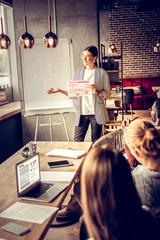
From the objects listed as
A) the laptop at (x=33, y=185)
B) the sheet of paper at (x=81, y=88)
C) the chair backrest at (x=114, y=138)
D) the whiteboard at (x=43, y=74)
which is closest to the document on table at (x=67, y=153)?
the chair backrest at (x=114, y=138)

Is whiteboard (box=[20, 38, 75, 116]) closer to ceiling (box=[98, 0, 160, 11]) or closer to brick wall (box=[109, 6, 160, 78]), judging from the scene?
ceiling (box=[98, 0, 160, 11])

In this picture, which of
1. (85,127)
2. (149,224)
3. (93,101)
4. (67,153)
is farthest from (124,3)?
(149,224)

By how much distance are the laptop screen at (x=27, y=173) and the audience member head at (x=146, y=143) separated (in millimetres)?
757

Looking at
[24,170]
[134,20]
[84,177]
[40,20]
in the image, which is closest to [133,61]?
[134,20]

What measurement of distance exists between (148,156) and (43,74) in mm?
3308

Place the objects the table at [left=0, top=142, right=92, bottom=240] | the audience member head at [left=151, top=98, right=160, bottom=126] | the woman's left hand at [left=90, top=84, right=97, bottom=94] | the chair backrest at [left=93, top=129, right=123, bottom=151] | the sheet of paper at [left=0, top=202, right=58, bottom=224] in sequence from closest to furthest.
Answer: the table at [left=0, top=142, right=92, bottom=240] → the sheet of paper at [left=0, top=202, right=58, bottom=224] → the audience member head at [left=151, top=98, right=160, bottom=126] → the chair backrest at [left=93, top=129, right=123, bottom=151] → the woman's left hand at [left=90, top=84, right=97, bottom=94]

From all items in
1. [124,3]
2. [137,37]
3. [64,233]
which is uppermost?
[124,3]

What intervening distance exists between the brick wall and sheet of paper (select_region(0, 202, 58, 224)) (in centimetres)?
861

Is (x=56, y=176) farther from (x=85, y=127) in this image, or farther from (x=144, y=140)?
(x=85, y=127)

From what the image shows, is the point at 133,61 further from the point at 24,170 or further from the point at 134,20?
the point at 24,170

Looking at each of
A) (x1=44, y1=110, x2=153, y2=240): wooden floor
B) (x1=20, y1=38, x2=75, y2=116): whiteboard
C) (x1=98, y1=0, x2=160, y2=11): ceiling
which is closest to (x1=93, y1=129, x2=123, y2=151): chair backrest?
(x1=44, y1=110, x2=153, y2=240): wooden floor

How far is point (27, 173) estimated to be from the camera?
1996 mm

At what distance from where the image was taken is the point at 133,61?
985 centimetres

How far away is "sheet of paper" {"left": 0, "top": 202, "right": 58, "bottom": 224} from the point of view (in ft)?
5.41
